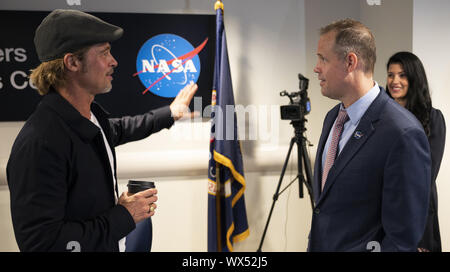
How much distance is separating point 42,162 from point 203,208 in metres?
1.94

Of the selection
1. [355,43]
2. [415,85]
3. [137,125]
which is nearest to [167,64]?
[137,125]

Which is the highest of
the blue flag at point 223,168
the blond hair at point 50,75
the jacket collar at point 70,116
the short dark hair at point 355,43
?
the short dark hair at point 355,43

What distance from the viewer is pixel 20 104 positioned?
246cm

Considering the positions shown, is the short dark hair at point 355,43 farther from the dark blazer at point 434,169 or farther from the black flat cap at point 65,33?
the dark blazer at point 434,169

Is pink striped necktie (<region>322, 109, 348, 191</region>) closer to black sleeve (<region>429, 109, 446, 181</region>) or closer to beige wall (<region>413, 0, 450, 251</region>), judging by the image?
black sleeve (<region>429, 109, 446, 181</region>)

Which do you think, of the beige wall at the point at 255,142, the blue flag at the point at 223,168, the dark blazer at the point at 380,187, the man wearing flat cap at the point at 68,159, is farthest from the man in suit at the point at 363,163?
the beige wall at the point at 255,142

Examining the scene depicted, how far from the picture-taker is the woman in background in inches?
82.9

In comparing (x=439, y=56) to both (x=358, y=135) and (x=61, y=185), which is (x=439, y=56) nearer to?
(x=358, y=135)

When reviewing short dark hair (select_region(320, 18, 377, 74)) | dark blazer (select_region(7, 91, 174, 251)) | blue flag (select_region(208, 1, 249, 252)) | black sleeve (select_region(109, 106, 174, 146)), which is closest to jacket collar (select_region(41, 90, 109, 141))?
dark blazer (select_region(7, 91, 174, 251))

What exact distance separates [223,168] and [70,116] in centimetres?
164

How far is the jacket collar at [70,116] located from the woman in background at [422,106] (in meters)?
1.99

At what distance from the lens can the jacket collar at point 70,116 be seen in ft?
3.43
